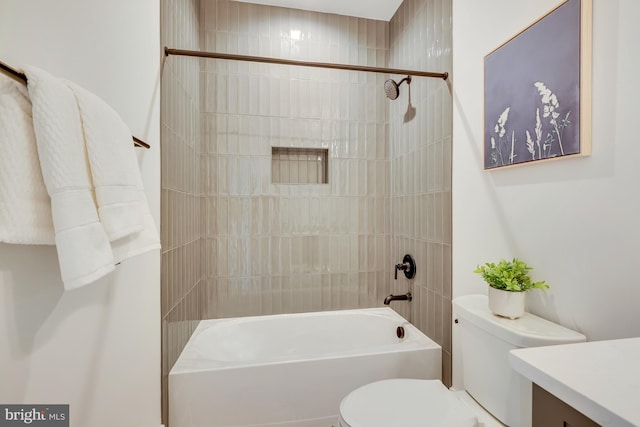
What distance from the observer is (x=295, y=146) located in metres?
2.31

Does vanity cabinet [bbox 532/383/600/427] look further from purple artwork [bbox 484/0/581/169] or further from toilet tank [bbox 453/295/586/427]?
purple artwork [bbox 484/0/581/169]

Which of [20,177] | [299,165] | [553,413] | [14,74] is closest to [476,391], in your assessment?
[553,413]

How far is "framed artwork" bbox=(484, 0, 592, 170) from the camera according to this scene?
945mm

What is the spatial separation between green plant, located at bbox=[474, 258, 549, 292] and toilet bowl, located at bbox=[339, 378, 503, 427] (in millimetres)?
510

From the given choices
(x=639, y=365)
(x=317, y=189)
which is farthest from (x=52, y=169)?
(x=317, y=189)

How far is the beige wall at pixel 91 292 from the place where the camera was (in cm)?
65

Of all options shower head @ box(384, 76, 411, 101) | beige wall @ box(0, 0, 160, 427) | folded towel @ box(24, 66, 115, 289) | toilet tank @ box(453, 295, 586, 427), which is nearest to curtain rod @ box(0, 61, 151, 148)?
folded towel @ box(24, 66, 115, 289)

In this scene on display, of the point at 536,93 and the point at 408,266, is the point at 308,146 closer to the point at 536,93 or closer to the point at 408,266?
the point at 408,266

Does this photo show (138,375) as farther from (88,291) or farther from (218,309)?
(218,309)

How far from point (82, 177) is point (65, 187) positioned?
0.06 m

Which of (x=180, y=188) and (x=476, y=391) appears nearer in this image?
(x=476, y=391)

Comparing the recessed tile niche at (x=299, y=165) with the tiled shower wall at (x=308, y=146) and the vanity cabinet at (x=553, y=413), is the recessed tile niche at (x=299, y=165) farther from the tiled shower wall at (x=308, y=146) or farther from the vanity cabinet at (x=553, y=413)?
the vanity cabinet at (x=553, y=413)

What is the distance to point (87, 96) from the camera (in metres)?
0.72

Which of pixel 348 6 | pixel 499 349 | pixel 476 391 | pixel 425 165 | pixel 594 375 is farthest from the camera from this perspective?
pixel 348 6
